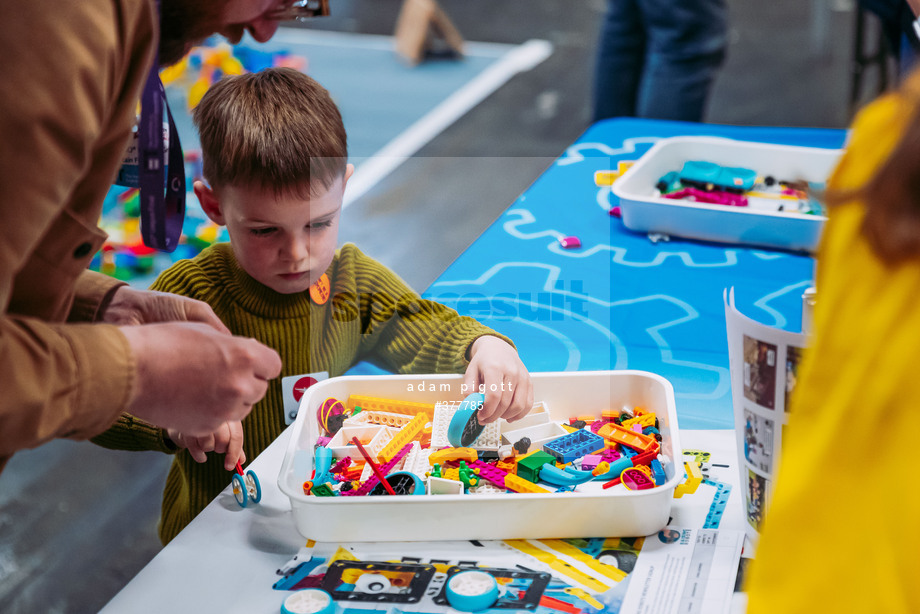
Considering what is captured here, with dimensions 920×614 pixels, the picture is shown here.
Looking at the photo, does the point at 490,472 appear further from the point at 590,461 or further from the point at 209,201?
the point at 209,201

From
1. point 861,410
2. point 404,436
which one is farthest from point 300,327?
point 861,410

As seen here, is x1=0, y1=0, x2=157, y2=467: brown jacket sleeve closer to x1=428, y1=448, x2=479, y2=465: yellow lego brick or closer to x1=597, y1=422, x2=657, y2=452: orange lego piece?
x1=428, y1=448, x2=479, y2=465: yellow lego brick

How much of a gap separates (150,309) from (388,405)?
261 mm

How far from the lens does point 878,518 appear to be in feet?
1.26

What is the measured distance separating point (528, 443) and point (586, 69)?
353 cm

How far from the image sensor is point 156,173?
0.75 m

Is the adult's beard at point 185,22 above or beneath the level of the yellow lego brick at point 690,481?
above

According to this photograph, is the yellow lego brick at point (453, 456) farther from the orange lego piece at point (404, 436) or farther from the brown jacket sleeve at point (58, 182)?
the brown jacket sleeve at point (58, 182)

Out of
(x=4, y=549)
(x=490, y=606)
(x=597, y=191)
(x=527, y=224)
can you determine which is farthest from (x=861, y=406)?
(x=4, y=549)

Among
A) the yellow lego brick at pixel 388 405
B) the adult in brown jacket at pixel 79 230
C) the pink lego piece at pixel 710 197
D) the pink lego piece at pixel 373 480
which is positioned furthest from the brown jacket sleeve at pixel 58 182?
the pink lego piece at pixel 710 197

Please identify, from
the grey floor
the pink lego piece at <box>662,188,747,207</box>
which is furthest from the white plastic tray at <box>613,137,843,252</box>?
the grey floor

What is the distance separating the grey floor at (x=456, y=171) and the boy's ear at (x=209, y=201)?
0.18 meters

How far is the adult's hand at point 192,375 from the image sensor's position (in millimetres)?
528

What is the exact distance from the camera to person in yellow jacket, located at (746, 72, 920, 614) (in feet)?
1.19
